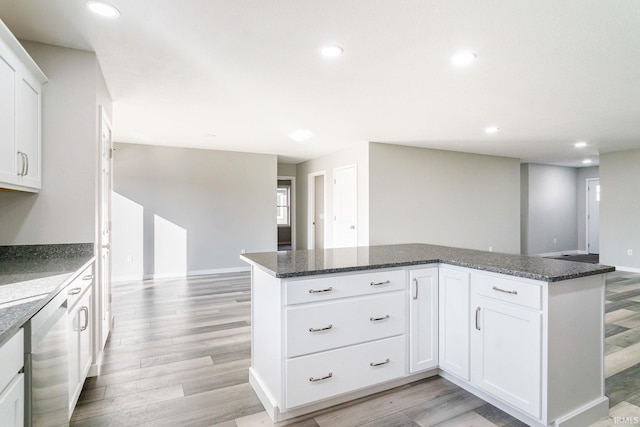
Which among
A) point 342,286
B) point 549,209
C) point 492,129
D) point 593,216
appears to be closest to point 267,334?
point 342,286

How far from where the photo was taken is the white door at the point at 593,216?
880 cm

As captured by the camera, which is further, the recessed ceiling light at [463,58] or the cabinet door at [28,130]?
the recessed ceiling light at [463,58]

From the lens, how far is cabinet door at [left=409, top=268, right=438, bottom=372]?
224 centimetres

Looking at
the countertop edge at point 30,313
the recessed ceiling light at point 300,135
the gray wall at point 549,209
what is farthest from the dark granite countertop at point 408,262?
the gray wall at point 549,209

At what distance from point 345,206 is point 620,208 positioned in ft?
18.3

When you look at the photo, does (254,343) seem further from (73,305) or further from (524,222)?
(524,222)

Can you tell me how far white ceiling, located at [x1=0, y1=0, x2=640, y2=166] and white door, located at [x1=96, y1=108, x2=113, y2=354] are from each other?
55cm

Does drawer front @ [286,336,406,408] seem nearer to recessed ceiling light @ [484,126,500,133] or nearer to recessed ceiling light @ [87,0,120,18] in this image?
recessed ceiling light @ [87,0,120,18]

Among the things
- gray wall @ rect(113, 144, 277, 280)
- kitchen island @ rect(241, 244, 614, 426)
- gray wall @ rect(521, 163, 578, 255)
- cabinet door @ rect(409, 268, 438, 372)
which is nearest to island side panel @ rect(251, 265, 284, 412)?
kitchen island @ rect(241, 244, 614, 426)

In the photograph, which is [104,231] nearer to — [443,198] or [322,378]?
[322,378]

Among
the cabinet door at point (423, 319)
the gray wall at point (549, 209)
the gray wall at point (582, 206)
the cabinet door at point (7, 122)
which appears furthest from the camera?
the gray wall at point (582, 206)

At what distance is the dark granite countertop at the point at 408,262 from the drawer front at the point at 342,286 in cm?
5

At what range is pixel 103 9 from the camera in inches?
74.5

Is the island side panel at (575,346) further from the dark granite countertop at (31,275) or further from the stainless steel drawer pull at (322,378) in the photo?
the dark granite countertop at (31,275)
